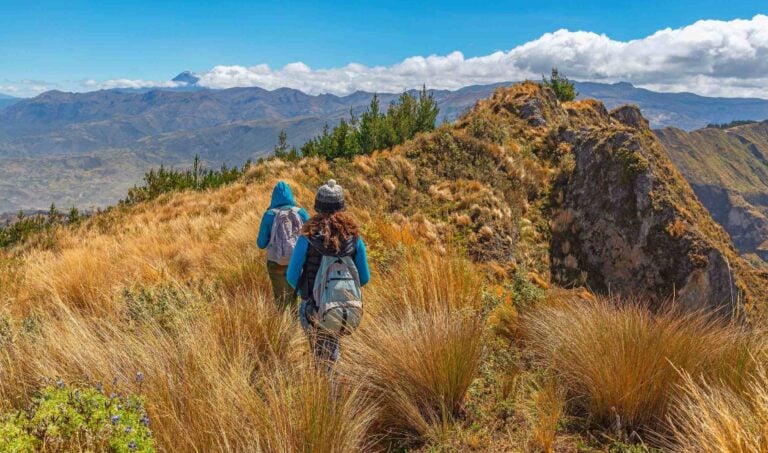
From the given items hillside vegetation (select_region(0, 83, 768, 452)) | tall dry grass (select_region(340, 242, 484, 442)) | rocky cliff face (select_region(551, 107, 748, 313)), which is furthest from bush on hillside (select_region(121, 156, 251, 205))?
tall dry grass (select_region(340, 242, 484, 442))

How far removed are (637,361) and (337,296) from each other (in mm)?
2706

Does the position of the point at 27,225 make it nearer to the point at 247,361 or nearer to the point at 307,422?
the point at 247,361

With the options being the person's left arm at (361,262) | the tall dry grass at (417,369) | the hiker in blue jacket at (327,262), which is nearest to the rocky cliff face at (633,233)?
the tall dry grass at (417,369)

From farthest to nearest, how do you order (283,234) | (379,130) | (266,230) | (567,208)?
(379,130) → (567,208) → (266,230) → (283,234)

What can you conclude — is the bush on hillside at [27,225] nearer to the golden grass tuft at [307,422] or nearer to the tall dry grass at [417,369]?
the tall dry grass at [417,369]

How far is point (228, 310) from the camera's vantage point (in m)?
4.20

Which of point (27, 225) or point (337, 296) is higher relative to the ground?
point (337, 296)

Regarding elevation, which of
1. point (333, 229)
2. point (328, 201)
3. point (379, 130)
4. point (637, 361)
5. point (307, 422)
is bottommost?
point (637, 361)

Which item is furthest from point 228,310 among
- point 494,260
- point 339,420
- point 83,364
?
point 494,260

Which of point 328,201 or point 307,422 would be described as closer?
point 307,422

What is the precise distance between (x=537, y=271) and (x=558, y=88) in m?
16.8

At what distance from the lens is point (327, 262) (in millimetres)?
4055

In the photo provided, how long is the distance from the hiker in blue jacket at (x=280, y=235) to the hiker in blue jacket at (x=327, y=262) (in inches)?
56.9

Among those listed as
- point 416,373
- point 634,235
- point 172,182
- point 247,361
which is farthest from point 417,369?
point 172,182
